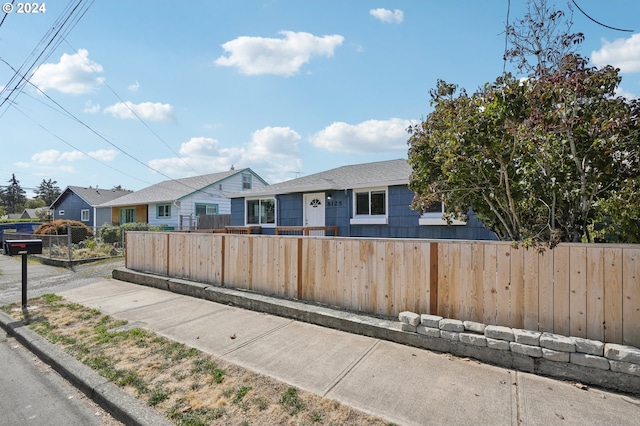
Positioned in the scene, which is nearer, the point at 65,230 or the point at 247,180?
the point at 65,230

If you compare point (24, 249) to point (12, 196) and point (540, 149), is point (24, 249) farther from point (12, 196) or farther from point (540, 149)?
point (12, 196)

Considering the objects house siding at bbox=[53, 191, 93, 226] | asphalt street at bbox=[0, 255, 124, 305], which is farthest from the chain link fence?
house siding at bbox=[53, 191, 93, 226]

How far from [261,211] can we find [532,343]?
1206cm

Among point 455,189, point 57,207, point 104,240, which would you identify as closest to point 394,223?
point 455,189

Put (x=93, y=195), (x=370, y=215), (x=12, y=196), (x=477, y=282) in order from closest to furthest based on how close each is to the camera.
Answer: (x=477, y=282), (x=370, y=215), (x=93, y=195), (x=12, y=196)

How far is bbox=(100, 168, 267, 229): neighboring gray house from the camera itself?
23250 mm

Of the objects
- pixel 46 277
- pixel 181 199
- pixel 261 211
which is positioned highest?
pixel 181 199

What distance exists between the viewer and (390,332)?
4.36 meters

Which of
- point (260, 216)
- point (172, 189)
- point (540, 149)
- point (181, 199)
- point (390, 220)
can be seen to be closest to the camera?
point (540, 149)

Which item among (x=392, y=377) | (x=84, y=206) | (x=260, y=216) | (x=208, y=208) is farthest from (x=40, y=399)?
(x=84, y=206)

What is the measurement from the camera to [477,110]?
3.99 m

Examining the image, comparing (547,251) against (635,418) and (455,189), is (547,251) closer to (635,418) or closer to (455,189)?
(455,189)

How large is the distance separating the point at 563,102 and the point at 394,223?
726 cm

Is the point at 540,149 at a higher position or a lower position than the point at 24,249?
higher
